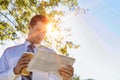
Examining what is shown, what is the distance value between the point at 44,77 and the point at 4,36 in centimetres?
1003

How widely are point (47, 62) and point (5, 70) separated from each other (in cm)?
74

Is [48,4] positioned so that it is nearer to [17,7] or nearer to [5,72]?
[17,7]

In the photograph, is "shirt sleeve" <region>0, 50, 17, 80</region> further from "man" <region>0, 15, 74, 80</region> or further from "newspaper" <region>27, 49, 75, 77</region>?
"newspaper" <region>27, 49, 75, 77</region>

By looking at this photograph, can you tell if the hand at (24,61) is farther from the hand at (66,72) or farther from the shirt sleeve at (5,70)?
the hand at (66,72)

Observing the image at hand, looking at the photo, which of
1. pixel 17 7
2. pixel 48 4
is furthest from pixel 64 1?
pixel 17 7

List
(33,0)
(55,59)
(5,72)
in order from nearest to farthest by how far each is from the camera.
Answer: (55,59) → (5,72) → (33,0)

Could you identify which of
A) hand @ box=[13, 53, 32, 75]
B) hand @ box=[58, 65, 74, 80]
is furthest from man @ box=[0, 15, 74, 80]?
hand @ box=[13, 53, 32, 75]

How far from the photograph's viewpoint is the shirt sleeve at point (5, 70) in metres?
4.44

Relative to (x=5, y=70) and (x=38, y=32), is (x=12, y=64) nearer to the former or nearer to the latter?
(x=5, y=70)

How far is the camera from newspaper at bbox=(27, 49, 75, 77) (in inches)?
163

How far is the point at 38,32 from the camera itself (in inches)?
187

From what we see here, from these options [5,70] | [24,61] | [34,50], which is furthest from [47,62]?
[5,70]

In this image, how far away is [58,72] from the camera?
4430 millimetres

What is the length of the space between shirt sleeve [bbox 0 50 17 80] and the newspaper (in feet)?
1.27
